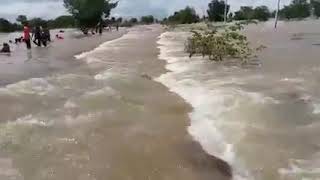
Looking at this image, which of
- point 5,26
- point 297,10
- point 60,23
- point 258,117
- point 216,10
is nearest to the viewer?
point 258,117

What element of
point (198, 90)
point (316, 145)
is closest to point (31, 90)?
point (198, 90)

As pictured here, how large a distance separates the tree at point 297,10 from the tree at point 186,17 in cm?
2065

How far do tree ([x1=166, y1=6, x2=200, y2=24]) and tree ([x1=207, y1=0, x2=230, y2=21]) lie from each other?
4.80 meters

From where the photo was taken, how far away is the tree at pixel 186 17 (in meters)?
108

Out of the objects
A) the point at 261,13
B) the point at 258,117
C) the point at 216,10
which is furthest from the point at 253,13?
the point at 258,117

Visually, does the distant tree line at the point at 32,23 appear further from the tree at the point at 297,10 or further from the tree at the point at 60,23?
the tree at the point at 297,10

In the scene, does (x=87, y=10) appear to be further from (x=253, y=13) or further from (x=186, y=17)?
(x=253, y=13)

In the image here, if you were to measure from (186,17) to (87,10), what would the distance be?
46640 mm

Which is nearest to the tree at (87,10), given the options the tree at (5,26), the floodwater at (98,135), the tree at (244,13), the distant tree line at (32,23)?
the distant tree line at (32,23)

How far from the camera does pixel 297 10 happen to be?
112 metres

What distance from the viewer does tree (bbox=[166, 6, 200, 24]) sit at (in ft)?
354

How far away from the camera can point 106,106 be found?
34.4ft

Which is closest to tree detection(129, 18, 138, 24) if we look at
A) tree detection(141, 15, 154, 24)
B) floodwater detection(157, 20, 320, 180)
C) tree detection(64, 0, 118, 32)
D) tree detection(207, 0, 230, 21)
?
tree detection(141, 15, 154, 24)

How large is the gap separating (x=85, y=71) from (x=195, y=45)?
252 inches
